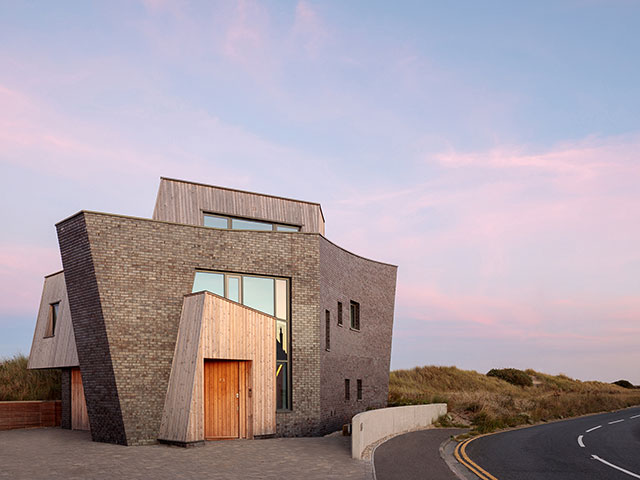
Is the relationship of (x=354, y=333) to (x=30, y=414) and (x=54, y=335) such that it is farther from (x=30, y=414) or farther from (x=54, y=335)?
(x=30, y=414)

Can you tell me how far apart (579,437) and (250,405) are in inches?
433

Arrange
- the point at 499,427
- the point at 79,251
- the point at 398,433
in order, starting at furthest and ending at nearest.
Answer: the point at 499,427
the point at 398,433
the point at 79,251

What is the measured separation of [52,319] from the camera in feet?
86.8

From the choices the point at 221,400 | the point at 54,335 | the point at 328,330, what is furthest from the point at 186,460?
the point at 54,335

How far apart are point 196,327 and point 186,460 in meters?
4.26

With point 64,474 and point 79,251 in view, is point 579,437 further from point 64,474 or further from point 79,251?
point 79,251

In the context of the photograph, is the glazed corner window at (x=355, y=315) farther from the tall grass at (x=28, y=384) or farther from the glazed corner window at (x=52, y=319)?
the tall grass at (x=28, y=384)

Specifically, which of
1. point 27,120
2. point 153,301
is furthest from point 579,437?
point 27,120

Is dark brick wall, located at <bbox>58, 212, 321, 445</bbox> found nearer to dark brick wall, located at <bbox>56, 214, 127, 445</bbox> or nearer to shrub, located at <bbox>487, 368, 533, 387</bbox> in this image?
dark brick wall, located at <bbox>56, 214, 127, 445</bbox>

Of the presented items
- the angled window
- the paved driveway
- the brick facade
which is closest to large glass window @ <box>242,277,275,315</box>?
the brick facade

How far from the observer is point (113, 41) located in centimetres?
1912

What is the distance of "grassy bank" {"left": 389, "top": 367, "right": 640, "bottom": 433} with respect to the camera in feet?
90.1

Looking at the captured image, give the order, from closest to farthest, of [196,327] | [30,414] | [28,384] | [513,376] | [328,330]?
[196,327], [328,330], [30,414], [28,384], [513,376]

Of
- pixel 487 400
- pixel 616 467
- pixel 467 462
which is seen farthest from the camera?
pixel 487 400
